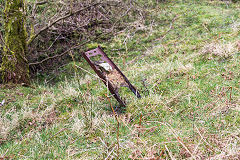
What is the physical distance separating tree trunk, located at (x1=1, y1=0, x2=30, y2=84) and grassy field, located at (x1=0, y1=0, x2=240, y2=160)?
54 centimetres

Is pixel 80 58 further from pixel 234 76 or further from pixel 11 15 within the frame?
pixel 234 76

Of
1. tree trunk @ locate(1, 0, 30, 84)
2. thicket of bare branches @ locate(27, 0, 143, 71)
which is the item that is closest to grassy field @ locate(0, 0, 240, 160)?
tree trunk @ locate(1, 0, 30, 84)

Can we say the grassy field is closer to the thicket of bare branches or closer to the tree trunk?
the tree trunk

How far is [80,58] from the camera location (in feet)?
29.0

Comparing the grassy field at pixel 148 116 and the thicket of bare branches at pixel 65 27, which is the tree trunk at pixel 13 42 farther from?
the thicket of bare branches at pixel 65 27

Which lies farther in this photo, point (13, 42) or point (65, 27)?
point (65, 27)

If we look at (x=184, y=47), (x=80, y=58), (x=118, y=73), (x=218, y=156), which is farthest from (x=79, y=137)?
(x=80, y=58)

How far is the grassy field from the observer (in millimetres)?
2330

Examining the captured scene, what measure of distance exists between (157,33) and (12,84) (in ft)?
20.8

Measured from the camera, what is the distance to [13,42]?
602 cm

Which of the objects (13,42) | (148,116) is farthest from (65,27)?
(148,116)

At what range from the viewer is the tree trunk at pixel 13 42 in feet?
Answer: 19.2

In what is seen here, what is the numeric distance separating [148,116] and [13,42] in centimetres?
472

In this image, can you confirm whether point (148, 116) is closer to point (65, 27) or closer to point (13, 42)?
point (13, 42)
